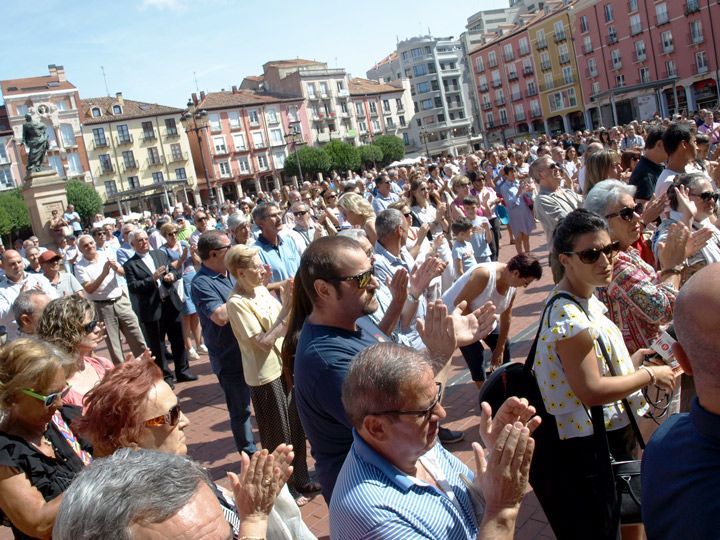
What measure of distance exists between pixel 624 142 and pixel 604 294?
1498cm

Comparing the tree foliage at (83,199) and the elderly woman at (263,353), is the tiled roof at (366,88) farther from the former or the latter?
the elderly woman at (263,353)

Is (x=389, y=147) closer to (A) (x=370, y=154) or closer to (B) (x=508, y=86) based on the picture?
(A) (x=370, y=154)

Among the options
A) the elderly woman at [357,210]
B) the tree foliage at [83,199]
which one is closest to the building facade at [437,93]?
the tree foliage at [83,199]

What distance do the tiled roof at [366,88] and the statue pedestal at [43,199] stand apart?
6686cm

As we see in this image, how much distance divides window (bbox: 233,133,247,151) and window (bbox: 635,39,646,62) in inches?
1690

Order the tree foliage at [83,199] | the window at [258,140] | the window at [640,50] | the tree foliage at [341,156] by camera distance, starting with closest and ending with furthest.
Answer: the tree foliage at [83,199] → the window at [640,50] → the tree foliage at [341,156] → the window at [258,140]

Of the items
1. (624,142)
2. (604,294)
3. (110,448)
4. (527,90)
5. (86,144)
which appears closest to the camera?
(110,448)

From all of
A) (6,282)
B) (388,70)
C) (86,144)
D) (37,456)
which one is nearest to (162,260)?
(6,282)

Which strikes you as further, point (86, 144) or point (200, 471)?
point (86, 144)

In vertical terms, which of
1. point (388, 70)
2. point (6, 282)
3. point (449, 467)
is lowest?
point (449, 467)

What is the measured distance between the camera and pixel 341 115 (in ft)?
259

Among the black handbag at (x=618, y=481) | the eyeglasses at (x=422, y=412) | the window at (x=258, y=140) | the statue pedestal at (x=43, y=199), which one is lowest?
the black handbag at (x=618, y=481)

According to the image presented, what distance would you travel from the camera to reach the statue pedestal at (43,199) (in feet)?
53.9

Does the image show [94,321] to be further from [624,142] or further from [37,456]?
[624,142]
